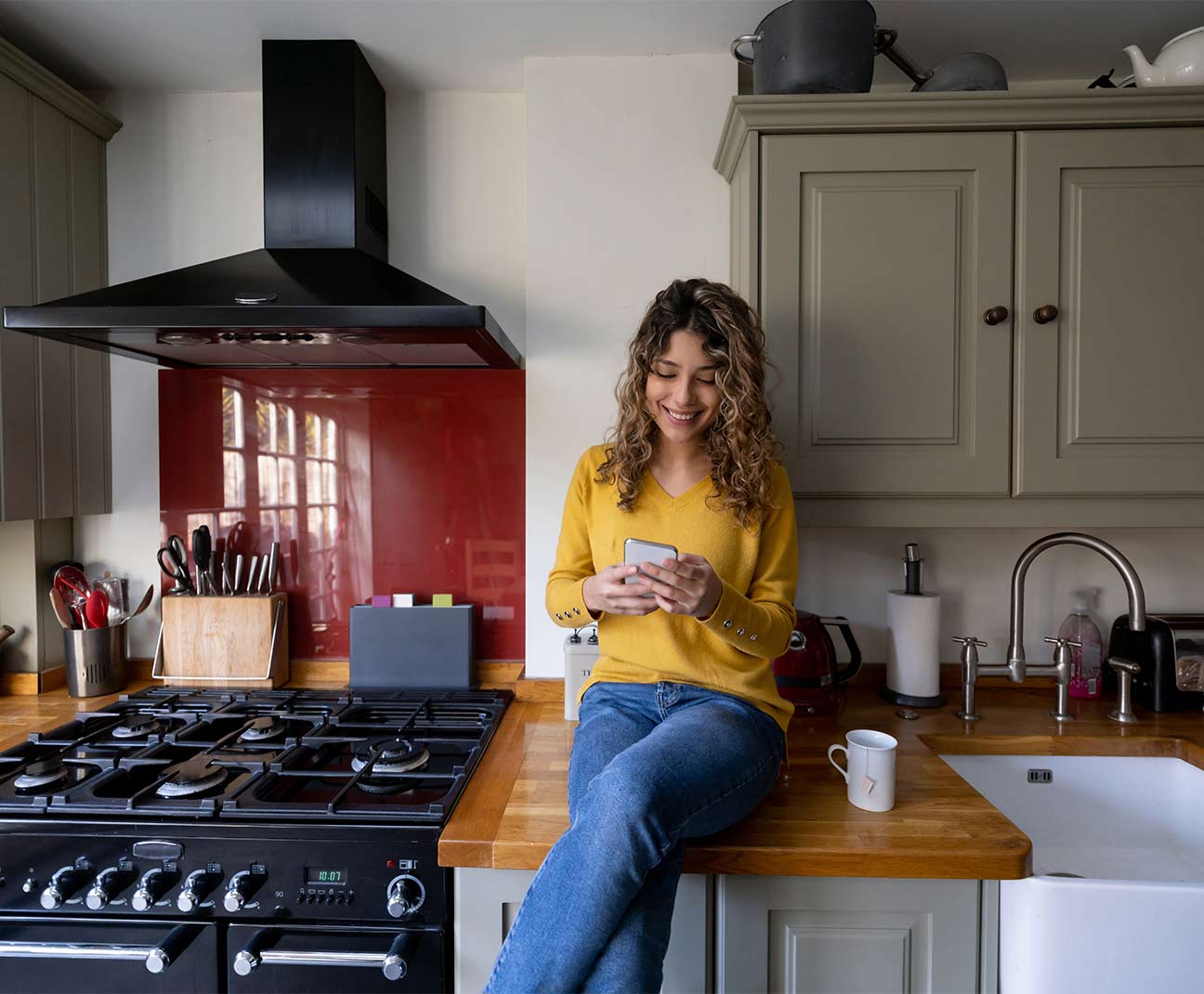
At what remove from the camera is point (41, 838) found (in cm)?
117

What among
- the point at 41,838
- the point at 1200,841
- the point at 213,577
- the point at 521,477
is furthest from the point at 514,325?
the point at 1200,841

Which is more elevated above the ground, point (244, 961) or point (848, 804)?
point (848, 804)

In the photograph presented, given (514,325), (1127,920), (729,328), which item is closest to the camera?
(1127,920)

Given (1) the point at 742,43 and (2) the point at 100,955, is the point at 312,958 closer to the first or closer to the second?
(2) the point at 100,955

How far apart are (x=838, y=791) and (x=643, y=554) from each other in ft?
1.76

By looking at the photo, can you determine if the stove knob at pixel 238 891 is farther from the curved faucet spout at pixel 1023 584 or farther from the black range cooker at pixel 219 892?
the curved faucet spout at pixel 1023 584

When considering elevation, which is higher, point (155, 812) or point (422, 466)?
point (422, 466)

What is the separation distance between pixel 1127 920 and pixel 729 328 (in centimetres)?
107

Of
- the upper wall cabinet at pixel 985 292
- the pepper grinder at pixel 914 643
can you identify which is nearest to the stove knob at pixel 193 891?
the upper wall cabinet at pixel 985 292

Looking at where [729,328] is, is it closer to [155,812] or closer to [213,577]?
[155,812]

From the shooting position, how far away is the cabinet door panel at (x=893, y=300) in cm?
145

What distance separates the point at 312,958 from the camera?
3.67 feet

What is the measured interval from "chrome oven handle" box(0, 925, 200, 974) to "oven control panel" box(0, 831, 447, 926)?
0.03 m

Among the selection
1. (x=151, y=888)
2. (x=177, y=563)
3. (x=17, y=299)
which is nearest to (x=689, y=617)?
(x=151, y=888)
